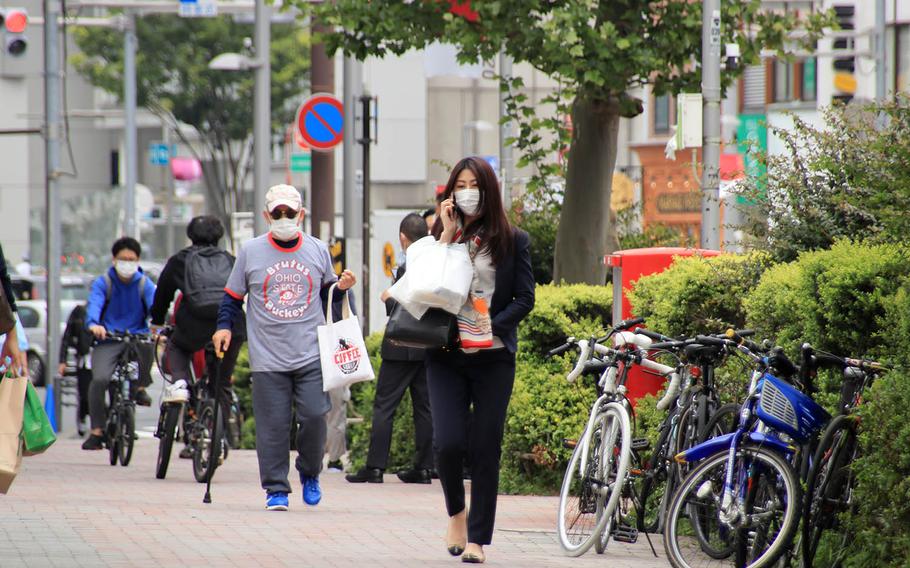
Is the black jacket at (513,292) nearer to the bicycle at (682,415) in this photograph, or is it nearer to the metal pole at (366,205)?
the bicycle at (682,415)

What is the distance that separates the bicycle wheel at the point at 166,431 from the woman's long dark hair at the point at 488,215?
16.8 ft

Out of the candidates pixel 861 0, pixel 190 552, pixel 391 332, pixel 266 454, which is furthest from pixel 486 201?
pixel 861 0

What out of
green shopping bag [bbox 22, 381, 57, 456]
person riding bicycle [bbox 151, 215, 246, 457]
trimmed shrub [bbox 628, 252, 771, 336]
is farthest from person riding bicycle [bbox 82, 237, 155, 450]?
green shopping bag [bbox 22, 381, 57, 456]

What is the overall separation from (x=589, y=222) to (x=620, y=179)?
18286 mm

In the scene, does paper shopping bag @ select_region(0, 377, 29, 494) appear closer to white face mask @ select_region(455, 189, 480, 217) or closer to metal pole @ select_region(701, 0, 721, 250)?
white face mask @ select_region(455, 189, 480, 217)

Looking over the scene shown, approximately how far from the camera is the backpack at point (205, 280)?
1220 cm

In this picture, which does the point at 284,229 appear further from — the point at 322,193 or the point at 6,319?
the point at 322,193

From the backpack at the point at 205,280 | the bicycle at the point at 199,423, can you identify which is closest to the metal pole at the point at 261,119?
the bicycle at the point at 199,423

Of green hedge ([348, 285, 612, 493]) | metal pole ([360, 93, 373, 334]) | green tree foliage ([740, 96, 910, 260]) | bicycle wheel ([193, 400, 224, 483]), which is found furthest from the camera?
metal pole ([360, 93, 373, 334])

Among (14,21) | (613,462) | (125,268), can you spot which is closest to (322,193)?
(125,268)

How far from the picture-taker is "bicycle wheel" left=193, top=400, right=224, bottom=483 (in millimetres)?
11219

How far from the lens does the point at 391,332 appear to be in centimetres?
770

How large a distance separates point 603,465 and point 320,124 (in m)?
11.7

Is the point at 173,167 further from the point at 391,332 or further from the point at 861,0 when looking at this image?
the point at 391,332
